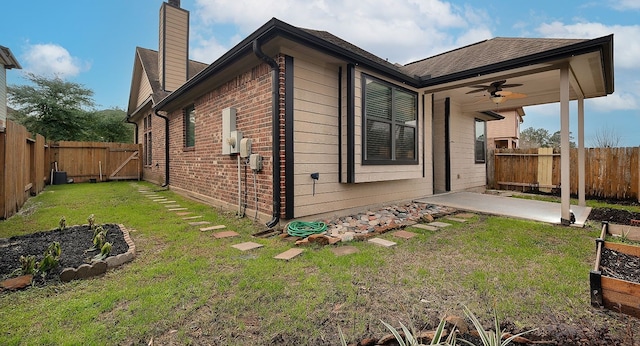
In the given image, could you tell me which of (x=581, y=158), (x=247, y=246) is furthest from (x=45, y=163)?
(x=581, y=158)

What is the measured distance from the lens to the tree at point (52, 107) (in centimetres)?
1544

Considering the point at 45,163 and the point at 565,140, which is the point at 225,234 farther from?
the point at 45,163

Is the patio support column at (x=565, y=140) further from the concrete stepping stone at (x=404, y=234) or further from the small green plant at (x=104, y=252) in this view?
the small green plant at (x=104, y=252)

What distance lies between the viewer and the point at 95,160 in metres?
12.1

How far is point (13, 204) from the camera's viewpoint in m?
5.12

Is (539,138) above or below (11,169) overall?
above

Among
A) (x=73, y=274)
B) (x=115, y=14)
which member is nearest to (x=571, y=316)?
(x=73, y=274)

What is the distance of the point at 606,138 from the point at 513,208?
29.5 ft

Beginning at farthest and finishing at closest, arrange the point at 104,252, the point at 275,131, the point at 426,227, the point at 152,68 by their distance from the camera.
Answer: the point at 152,68
the point at 426,227
the point at 275,131
the point at 104,252

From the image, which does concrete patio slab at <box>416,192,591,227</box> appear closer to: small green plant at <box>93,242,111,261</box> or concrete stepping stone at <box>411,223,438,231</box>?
concrete stepping stone at <box>411,223,438,231</box>

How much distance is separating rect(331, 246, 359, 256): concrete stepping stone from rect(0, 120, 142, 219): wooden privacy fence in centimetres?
554

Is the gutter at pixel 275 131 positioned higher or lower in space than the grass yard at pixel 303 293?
higher

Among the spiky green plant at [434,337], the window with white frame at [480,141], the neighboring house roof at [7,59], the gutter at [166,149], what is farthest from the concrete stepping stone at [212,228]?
the neighboring house roof at [7,59]

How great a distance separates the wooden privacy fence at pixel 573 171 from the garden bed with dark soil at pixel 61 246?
10891 millimetres
